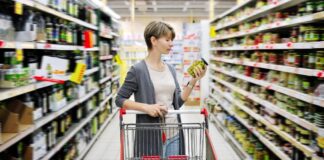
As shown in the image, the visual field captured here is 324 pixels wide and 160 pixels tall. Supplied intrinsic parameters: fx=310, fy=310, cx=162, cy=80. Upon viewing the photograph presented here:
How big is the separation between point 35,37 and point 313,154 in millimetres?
2557

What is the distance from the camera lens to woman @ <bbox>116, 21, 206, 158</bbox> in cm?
208

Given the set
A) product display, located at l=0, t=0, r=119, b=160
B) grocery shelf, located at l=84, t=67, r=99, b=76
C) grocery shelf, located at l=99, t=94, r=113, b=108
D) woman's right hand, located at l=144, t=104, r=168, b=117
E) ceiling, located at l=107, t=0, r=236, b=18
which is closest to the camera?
woman's right hand, located at l=144, t=104, r=168, b=117

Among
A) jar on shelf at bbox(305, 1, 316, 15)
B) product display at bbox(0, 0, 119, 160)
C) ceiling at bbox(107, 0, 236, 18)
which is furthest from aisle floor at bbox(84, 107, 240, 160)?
ceiling at bbox(107, 0, 236, 18)

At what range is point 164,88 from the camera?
2215 mm

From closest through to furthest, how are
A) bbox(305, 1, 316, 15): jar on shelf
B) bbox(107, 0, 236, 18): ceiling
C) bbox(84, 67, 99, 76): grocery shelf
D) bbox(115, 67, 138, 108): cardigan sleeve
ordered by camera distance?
bbox(115, 67, 138, 108): cardigan sleeve, bbox(305, 1, 316, 15): jar on shelf, bbox(84, 67, 99, 76): grocery shelf, bbox(107, 0, 236, 18): ceiling

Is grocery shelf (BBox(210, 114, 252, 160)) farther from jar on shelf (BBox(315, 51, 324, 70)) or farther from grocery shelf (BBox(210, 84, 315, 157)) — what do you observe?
jar on shelf (BBox(315, 51, 324, 70))

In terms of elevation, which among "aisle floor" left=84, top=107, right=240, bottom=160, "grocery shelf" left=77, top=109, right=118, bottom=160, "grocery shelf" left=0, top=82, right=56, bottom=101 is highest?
"grocery shelf" left=0, top=82, right=56, bottom=101

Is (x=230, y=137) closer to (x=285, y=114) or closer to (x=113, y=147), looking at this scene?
(x=113, y=147)

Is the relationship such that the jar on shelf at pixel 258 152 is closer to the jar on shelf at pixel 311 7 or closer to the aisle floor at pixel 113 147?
the aisle floor at pixel 113 147

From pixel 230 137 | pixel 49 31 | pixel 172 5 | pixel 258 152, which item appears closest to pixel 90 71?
pixel 49 31

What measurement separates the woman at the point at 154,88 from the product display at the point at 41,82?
2.82 ft

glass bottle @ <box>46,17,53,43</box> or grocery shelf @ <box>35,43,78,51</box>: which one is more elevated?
glass bottle @ <box>46,17,53,43</box>

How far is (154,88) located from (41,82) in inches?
49.7

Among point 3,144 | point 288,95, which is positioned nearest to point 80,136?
point 3,144
